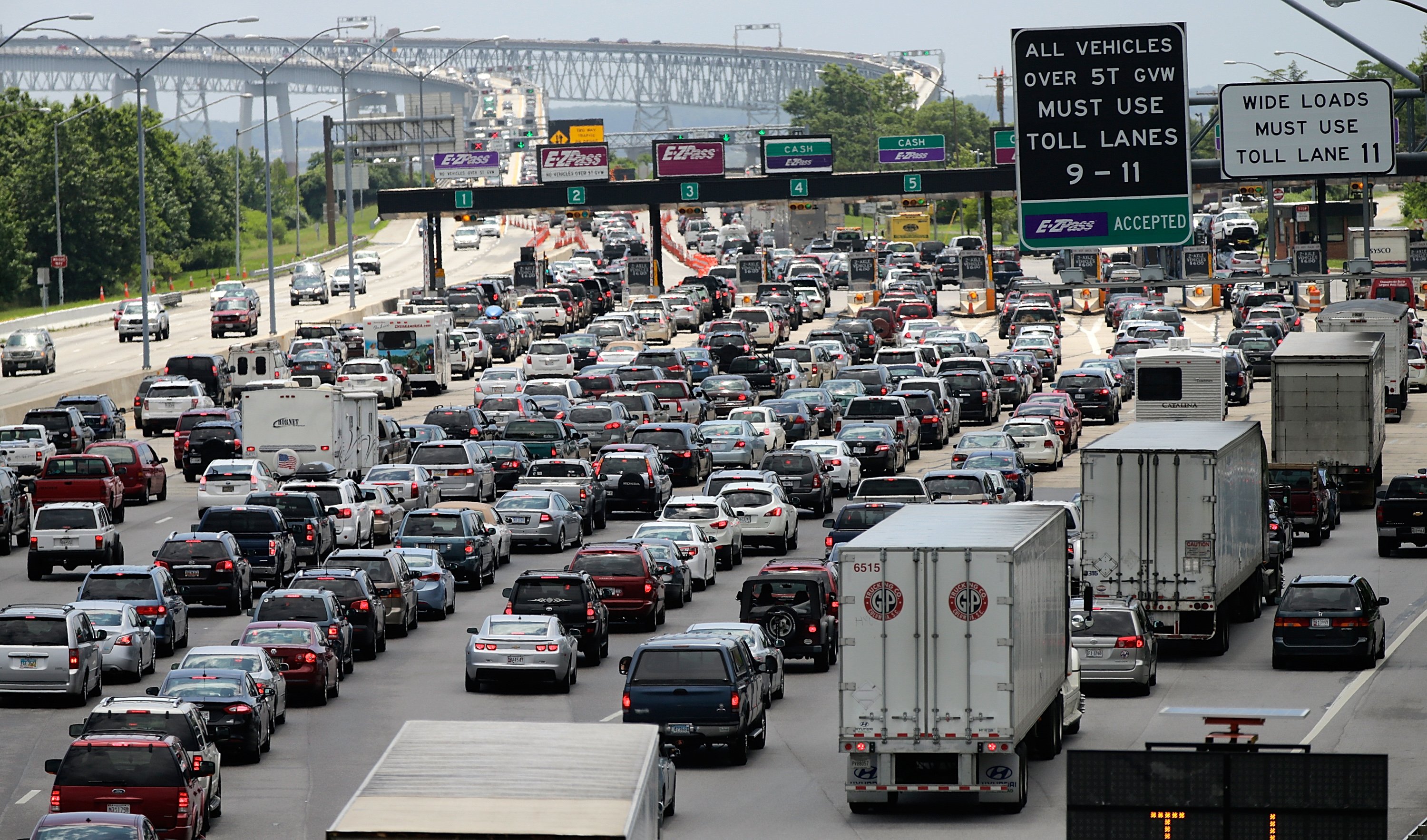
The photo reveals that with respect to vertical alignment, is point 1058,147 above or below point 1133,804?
above

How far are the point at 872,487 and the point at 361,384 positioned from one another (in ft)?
90.0

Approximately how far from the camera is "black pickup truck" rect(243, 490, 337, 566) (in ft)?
133

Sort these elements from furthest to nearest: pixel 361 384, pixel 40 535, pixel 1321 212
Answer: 1. pixel 361 384
2. pixel 1321 212
3. pixel 40 535

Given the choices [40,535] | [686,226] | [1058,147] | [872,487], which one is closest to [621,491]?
[872,487]

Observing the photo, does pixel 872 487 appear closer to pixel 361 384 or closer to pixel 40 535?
pixel 40 535

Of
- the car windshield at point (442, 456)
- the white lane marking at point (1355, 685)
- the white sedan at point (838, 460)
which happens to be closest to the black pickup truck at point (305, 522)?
the car windshield at point (442, 456)

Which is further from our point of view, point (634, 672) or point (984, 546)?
point (634, 672)

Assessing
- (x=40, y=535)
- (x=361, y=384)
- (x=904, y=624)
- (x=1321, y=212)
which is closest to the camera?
(x=904, y=624)

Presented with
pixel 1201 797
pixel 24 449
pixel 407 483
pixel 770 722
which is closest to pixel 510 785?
pixel 1201 797

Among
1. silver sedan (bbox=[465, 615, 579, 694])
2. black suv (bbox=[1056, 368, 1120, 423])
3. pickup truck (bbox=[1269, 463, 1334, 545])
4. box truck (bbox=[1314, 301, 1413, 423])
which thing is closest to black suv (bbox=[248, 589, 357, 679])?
silver sedan (bbox=[465, 615, 579, 694])

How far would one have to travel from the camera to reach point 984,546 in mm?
22156

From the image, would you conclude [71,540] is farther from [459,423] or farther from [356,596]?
[459,423]

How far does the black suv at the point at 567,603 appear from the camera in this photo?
31781 millimetres

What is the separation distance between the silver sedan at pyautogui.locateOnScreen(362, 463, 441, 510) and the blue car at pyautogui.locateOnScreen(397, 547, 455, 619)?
8.89 m
